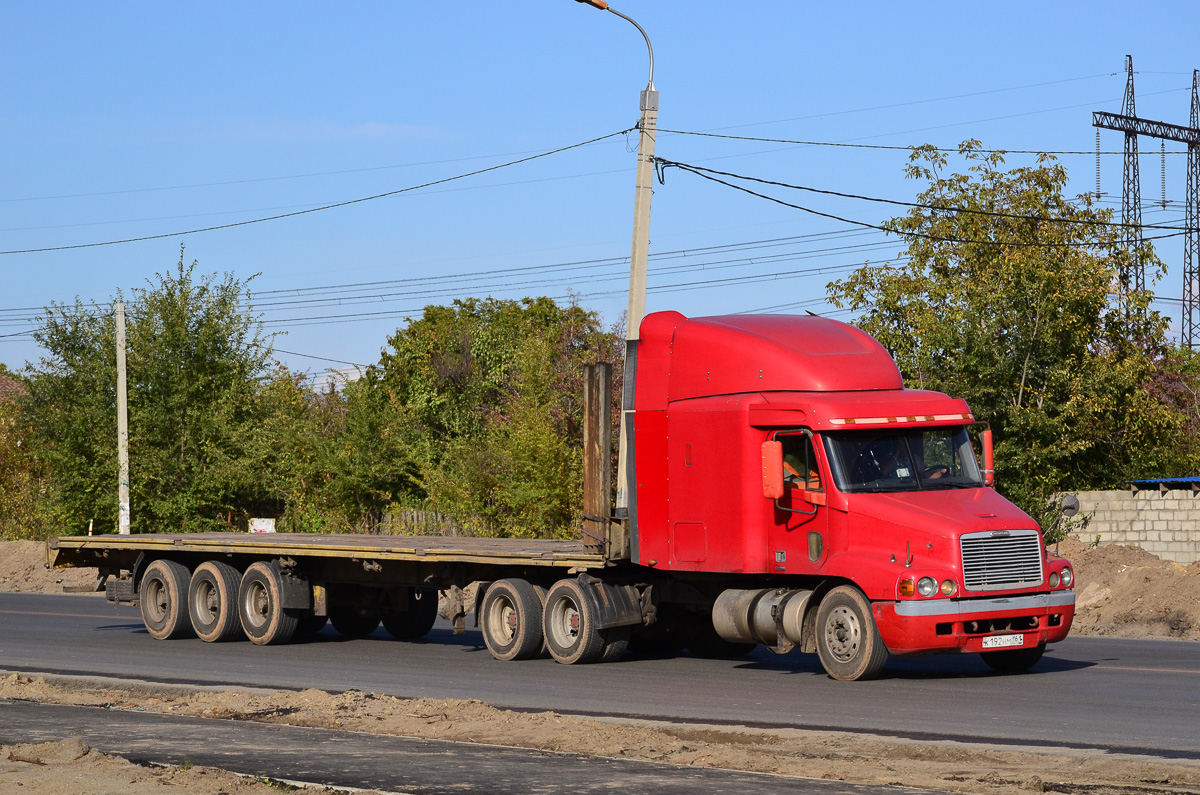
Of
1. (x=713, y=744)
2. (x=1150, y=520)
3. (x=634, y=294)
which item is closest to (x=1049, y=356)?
(x=1150, y=520)

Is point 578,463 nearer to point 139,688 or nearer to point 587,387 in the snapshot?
point 587,387

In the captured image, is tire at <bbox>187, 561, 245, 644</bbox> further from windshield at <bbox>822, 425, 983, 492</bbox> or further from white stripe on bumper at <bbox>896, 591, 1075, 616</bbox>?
white stripe on bumper at <bbox>896, 591, 1075, 616</bbox>

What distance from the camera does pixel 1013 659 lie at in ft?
48.2

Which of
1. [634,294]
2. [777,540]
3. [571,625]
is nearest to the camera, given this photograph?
[777,540]

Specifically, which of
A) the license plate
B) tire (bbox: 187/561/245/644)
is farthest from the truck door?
tire (bbox: 187/561/245/644)

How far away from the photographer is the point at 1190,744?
1005 centimetres

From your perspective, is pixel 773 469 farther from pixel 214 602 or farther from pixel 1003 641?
pixel 214 602

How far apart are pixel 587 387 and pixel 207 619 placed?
23.3ft

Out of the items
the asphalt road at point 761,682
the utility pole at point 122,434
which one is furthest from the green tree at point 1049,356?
the utility pole at point 122,434

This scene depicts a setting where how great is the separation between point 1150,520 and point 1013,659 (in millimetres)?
14162

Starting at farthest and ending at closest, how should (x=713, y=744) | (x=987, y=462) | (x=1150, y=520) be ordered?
1. (x=1150, y=520)
2. (x=987, y=462)
3. (x=713, y=744)

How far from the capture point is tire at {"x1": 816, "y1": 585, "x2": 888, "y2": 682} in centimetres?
1386

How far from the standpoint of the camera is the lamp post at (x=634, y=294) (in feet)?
54.0

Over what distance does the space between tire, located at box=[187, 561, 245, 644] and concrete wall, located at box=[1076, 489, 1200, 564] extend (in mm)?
16594
